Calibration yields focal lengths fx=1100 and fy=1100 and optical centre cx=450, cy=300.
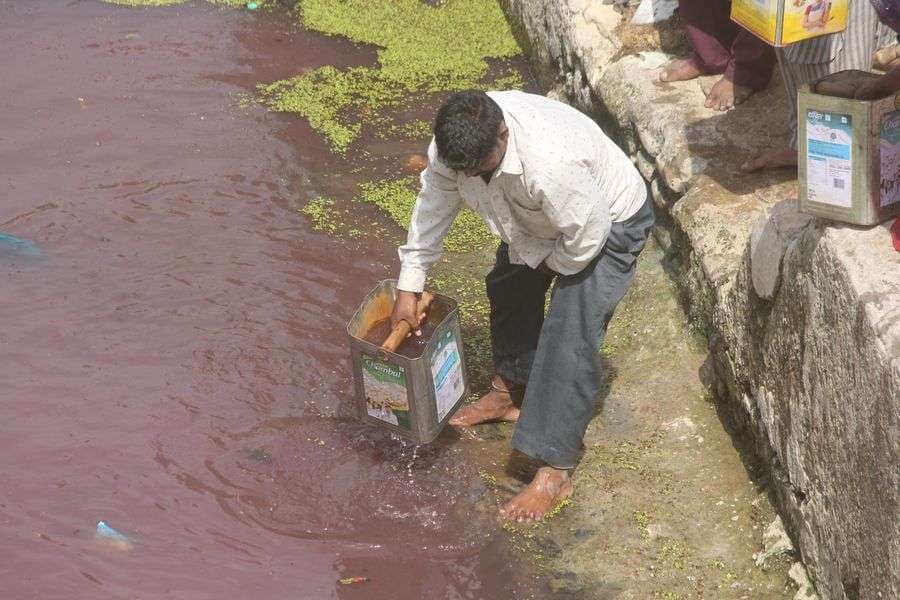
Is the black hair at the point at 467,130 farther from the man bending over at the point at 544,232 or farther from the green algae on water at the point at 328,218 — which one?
the green algae on water at the point at 328,218

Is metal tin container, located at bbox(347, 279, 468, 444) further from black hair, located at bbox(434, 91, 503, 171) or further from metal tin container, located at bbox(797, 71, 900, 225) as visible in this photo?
metal tin container, located at bbox(797, 71, 900, 225)

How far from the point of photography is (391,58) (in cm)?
747

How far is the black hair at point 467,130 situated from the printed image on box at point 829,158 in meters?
0.90

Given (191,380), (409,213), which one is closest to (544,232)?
(191,380)

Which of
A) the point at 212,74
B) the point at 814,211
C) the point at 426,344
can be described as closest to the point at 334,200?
the point at 212,74

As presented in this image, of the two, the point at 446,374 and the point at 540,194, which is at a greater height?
the point at 540,194

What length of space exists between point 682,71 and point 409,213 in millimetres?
1557

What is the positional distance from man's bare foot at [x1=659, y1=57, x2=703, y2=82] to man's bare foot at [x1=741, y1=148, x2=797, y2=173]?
0.98 meters

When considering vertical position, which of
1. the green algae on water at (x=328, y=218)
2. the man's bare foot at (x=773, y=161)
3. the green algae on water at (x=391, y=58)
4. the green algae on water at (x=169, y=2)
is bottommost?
the green algae on water at (x=328, y=218)

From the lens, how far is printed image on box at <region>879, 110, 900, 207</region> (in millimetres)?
3006

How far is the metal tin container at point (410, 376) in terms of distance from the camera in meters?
3.72

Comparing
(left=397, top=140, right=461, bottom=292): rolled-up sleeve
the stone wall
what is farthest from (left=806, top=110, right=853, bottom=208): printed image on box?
(left=397, top=140, right=461, bottom=292): rolled-up sleeve

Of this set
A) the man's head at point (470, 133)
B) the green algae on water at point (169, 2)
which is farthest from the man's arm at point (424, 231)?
the green algae on water at point (169, 2)

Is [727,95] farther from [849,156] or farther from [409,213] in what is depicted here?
[849,156]
